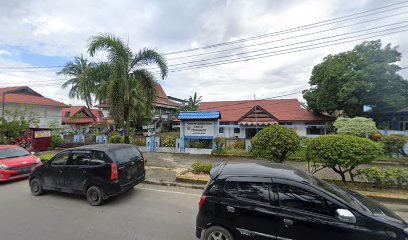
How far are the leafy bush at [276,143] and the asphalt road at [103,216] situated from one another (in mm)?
2962

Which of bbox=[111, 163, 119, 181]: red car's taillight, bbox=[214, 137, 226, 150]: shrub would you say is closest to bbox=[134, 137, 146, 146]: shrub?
bbox=[214, 137, 226, 150]: shrub

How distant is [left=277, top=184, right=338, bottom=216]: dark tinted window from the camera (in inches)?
117

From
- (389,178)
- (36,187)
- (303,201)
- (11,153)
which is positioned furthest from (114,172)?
(389,178)

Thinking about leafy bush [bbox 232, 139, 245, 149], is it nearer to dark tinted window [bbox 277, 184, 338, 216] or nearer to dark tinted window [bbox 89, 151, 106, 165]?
dark tinted window [bbox 89, 151, 106, 165]

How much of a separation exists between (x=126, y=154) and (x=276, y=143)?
5.15 m

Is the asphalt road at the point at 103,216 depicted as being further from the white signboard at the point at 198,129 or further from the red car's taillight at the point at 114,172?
the white signboard at the point at 198,129

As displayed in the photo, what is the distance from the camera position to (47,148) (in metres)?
16.2

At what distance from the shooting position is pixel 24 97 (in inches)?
922

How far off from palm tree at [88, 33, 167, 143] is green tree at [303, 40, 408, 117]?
1669 cm

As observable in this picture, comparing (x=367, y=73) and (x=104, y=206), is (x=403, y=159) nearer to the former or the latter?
(x=367, y=73)

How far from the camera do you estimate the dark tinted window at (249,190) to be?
3230 millimetres

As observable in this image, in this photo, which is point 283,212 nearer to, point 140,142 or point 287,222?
point 287,222

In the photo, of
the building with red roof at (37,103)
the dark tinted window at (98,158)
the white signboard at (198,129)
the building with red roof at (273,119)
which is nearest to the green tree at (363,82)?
the building with red roof at (273,119)

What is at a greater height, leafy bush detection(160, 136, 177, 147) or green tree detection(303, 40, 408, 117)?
green tree detection(303, 40, 408, 117)
